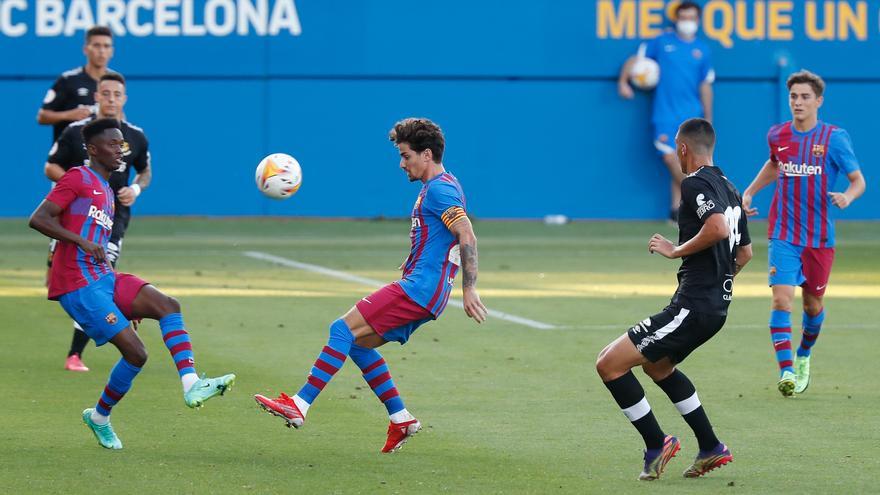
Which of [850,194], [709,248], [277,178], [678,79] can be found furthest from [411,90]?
[709,248]

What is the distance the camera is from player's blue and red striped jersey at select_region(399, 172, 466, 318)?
8664 mm

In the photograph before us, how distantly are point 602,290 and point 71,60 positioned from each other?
11946mm

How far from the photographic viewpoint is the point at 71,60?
2600 cm

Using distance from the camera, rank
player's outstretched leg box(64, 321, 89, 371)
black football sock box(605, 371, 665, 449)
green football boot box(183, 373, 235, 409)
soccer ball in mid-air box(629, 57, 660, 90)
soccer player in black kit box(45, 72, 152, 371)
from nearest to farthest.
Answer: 1. black football sock box(605, 371, 665, 449)
2. green football boot box(183, 373, 235, 409)
3. soccer player in black kit box(45, 72, 152, 371)
4. player's outstretched leg box(64, 321, 89, 371)
5. soccer ball in mid-air box(629, 57, 660, 90)

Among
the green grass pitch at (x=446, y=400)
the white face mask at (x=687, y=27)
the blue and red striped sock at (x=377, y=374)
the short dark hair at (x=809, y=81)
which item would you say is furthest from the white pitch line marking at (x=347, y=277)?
the white face mask at (x=687, y=27)

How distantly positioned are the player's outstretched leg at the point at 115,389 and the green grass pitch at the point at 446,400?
110 millimetres

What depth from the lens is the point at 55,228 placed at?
29.1ft

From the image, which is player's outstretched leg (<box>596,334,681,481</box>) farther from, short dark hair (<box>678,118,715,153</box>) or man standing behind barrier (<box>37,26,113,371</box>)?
man standing behind barrier (<box>37,26,113,371</box>)

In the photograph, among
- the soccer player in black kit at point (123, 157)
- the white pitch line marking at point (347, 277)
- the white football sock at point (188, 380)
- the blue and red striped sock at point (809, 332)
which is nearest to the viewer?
the white football sock at point (188, 380)

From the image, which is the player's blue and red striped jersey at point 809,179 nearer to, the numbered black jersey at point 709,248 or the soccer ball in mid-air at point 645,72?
the numbered black jersey at point 709,248

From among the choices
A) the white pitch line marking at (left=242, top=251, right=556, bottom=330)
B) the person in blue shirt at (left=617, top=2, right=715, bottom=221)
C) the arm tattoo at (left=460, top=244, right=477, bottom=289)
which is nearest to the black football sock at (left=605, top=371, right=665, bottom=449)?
the arm tattoo at (left=460, top=244, right=477, bottom=289)

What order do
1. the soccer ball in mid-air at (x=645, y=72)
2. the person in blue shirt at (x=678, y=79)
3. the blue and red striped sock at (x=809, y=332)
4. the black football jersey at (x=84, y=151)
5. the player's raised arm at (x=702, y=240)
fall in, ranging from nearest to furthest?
the player's raised arm at (x=702, y=240) → the blue and red striped sock at (x=809, y=332) → the black football jersey at (x=84, y=151) → the person in blue shirt at (x=678, y=79) → the soccer ball in mid-air at (x=645, y=72)

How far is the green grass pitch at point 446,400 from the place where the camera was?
796 centimetres

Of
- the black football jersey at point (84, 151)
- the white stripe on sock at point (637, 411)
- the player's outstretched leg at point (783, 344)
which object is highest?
the black football jersey at point (84, 151)
